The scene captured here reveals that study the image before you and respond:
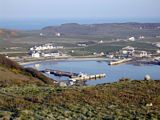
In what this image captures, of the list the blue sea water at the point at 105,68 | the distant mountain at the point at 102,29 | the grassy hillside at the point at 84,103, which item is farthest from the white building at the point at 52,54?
the grassy hillside at the point at 84,103

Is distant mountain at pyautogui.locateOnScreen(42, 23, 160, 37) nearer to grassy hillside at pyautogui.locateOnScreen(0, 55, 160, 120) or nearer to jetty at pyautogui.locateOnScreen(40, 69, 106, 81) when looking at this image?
jetty at pyautogui.locateOnScreen(40, 69, 106, 81)

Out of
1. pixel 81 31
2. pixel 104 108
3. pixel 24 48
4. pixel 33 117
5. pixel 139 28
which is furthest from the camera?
pixel 139 28

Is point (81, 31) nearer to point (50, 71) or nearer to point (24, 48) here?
point (24, 48)

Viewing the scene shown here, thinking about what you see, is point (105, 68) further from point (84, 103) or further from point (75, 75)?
point (84, 103)

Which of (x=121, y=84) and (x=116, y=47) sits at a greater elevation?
(x=121, y=84)

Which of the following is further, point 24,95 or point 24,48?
point 24,48

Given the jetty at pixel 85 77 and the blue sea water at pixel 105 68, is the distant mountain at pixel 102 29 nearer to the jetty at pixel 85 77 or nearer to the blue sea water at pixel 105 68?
the blue sea water at pixel 105 68

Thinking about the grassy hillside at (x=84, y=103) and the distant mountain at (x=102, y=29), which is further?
the distant mountain at (x=102, y=29)

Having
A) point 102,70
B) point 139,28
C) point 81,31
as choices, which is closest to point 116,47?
point 102,70
